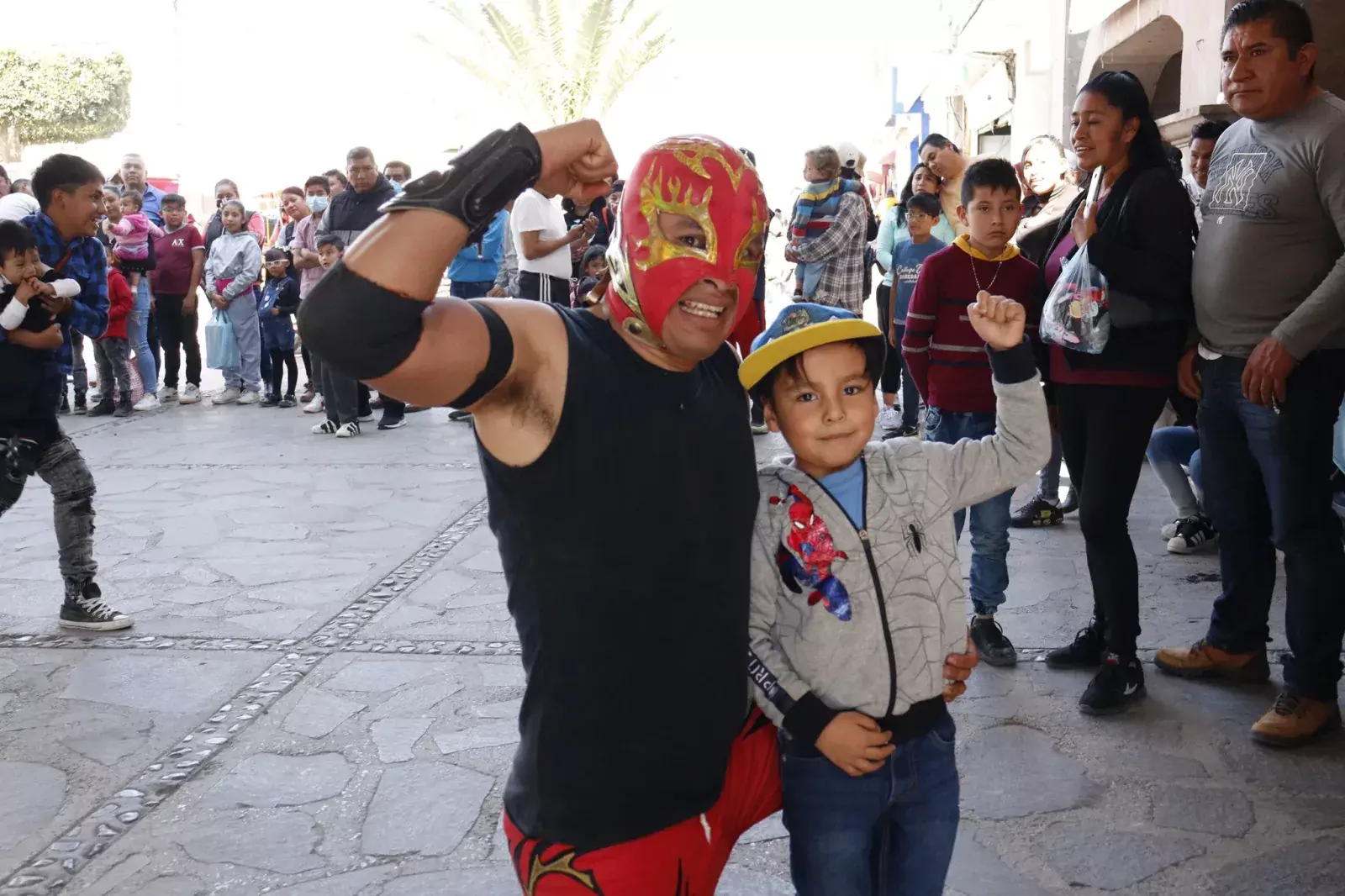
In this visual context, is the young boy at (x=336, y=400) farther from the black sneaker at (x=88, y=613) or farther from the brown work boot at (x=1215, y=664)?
the brown work boot at (x=1215, y=664)

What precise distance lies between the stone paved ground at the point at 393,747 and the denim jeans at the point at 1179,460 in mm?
283

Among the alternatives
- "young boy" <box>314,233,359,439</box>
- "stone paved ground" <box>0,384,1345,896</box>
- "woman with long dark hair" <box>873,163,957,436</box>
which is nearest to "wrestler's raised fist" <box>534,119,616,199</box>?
"stone paved ground" <box>0,384,1345,896</box>

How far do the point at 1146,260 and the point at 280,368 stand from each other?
9.27m

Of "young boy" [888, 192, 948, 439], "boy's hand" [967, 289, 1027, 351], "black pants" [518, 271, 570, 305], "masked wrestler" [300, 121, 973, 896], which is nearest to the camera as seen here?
"masked wrestler" [300, 121, 973, 896]

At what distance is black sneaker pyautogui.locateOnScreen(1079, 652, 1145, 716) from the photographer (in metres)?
3.83

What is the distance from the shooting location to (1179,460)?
5.80 meters

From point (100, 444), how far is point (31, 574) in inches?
152

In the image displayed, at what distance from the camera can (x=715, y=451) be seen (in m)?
1.79

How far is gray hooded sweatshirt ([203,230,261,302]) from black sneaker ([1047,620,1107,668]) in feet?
29.2

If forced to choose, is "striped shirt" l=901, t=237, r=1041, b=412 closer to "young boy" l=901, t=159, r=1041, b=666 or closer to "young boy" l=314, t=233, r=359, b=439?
"young boy" l=901, t=159, r=1041, b=666

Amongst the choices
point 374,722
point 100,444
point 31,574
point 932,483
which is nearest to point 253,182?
point 100,444

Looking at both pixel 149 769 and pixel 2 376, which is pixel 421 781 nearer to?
pixel 149 769

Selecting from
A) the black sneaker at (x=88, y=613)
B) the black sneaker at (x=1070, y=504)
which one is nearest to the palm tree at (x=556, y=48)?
the black sneaker at (x=1070, y=504)

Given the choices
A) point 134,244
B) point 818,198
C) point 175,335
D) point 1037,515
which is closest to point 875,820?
point 1037,515
